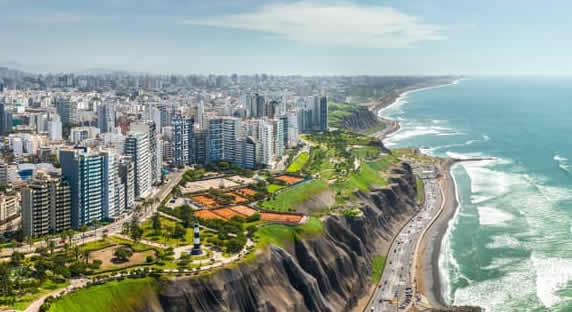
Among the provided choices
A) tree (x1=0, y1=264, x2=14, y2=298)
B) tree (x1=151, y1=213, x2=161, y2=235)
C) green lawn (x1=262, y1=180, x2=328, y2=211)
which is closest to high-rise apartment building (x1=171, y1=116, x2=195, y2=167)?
green lawn (x1=262, y1=180, x2=328, y2=211)

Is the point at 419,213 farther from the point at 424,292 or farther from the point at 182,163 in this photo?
the point at 182,163

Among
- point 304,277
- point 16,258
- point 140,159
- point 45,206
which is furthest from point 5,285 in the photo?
point 140,159

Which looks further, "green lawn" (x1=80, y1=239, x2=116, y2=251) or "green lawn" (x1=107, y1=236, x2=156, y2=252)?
"green lawn" (x1=107, y1=236, x2=156, y2=252)

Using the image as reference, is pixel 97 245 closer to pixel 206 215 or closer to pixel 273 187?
pixel 206 215

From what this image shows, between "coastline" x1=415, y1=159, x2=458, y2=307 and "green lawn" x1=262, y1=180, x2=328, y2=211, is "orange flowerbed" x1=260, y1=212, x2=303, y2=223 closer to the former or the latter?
"green lawn" x1=262, y1=180, x2=328, y2=211

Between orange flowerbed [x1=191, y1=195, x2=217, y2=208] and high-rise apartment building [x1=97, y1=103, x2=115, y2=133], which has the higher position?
high-rise apartment building [x1=97, y1=103, x2=115, y2=133]

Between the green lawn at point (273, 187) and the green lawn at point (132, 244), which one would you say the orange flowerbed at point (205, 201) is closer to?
the green lawn at point (273, 187)
